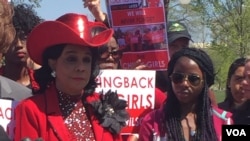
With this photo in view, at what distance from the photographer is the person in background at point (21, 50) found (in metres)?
4.63

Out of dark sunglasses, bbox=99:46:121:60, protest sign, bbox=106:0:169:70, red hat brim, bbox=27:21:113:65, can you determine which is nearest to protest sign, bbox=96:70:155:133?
dark sunglasses, bbox=99:46:121:60

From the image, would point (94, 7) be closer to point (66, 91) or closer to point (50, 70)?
point (50, 70)

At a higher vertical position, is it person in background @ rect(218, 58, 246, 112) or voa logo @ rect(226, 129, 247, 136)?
voa logo @ rect(226, 129, 247, 136)

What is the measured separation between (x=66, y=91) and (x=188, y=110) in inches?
36.9

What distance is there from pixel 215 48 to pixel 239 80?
88.0 feet

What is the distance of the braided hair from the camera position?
4.07 metres

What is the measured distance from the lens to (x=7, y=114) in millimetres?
3865

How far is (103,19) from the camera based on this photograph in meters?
5.60

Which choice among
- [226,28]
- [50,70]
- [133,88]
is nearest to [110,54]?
[133,88]

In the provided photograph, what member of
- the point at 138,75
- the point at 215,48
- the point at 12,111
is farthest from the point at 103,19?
the point at 215,48

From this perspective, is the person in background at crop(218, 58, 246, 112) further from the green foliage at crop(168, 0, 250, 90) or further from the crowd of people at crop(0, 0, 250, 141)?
the green foliage at crop(168, 0, 250, 90)

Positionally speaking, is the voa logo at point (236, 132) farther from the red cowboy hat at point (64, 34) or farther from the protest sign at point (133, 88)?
the protest sign at point (133, 88)

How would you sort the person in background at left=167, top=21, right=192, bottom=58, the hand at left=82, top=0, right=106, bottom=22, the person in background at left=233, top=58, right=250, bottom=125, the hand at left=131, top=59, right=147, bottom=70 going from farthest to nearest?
1. the person in background at left=167, top=21, right=192, bottom=58
2. the hand at left=82, top=0, right=106, bottom=22
3. the hand at left=131, top=59, right=147, bottom=70
4. the person in background at left=233, top=58, right=250, bottom=125

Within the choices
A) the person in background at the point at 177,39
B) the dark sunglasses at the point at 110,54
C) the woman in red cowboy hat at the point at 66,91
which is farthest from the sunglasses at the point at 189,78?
the person in background at the point at 177,39
